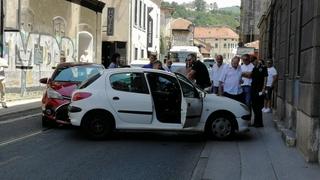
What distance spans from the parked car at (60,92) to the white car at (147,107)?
0.93m

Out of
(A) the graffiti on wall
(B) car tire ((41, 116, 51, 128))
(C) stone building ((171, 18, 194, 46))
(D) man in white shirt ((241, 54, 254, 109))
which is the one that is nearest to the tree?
(C) stone building ((171, 18, 194, 46))

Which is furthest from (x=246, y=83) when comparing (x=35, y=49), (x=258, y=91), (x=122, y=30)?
(x=122, y=30)

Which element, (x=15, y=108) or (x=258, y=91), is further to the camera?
(x=15, y=108)

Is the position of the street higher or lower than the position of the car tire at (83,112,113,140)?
lower

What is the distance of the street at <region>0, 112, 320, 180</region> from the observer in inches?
334

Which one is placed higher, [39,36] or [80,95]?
[39,36]

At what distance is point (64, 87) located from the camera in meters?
13.9

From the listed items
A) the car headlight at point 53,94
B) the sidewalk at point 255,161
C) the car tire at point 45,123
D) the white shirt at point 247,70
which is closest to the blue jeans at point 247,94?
the white shirt at point 247,70

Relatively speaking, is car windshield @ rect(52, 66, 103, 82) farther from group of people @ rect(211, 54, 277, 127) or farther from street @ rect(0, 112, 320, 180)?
group of people @ rect(211, 54, 277, 127)

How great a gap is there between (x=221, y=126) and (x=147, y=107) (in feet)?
5.27

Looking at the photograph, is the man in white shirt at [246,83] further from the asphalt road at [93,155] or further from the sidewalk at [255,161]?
the asphalt road at [93,155]

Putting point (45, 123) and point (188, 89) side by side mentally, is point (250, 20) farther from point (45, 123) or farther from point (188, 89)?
point (188, 89)

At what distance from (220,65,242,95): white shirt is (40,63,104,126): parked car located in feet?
9.95

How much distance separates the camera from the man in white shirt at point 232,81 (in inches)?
555
